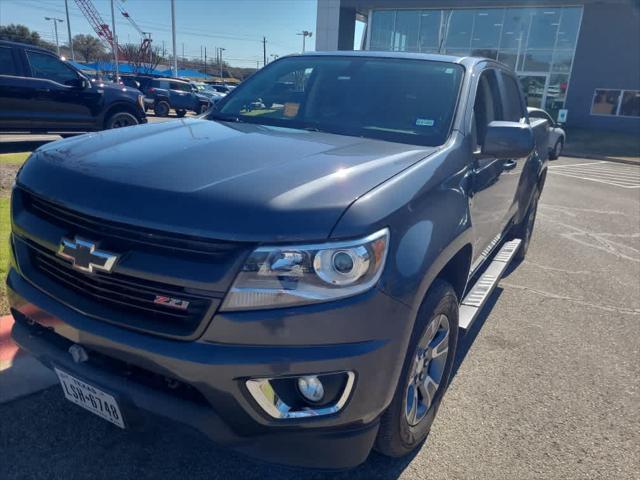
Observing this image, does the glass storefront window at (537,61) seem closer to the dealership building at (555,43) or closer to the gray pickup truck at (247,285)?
the dealership building at (555,43)

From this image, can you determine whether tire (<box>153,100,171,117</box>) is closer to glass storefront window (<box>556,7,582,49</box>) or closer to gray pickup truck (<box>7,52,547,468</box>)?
glass storefront window (<box>556,7,582,49</box>)

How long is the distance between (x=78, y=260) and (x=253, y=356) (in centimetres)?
79

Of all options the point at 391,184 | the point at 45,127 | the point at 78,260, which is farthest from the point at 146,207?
the point at 45,127

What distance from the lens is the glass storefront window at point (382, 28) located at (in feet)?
97.7

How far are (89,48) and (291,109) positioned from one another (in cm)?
8489

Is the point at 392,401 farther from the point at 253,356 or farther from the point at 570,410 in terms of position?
the point at 570,410

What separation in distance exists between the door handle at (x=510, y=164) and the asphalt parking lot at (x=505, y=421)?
1.23m

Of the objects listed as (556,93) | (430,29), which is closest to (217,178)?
(556,93)

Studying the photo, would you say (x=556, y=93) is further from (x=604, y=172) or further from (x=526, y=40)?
(x=604, y=172)

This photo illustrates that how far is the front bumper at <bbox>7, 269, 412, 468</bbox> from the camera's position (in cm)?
170

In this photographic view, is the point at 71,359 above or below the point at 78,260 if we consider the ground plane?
below

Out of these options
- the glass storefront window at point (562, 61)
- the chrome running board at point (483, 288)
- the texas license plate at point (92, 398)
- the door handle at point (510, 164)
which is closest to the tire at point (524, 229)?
the chrome running board at point (483, 288)

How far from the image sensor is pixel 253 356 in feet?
5.56

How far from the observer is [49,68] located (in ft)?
32.0
